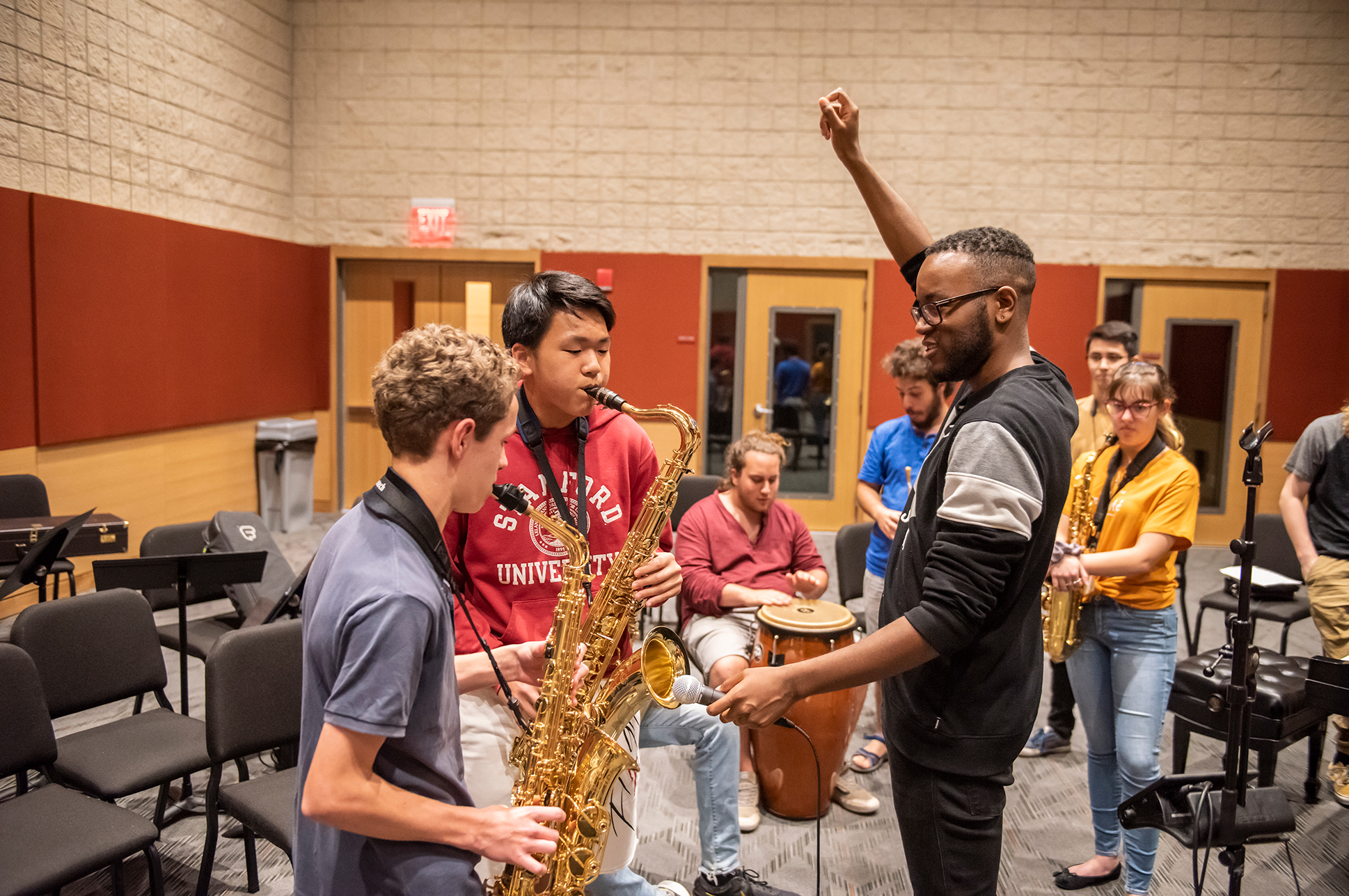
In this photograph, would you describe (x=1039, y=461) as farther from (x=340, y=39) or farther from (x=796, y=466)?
(x=340, y=39)

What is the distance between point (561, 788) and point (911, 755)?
83cm

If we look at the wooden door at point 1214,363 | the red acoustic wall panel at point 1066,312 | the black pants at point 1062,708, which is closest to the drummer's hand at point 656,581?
the black pants at point 1062,708

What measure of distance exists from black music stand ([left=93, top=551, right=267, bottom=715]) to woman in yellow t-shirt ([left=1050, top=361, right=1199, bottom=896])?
3.22 metres

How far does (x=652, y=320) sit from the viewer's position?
8781 millimetres

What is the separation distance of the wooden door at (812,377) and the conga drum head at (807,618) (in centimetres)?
508

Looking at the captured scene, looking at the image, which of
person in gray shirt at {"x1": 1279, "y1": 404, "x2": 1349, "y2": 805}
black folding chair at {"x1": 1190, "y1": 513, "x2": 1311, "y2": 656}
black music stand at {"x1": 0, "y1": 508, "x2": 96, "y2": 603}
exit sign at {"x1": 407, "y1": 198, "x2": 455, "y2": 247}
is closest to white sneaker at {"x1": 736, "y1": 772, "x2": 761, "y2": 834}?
person in gray shirt at {"x1": 1279, "y1": 404, "x2": 1349, "y2": 805}

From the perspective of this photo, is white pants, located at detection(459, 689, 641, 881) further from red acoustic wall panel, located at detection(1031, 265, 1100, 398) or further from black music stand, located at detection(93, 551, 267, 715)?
red acoustic wall panel, located at detection(1031, 265, 1100, 398)

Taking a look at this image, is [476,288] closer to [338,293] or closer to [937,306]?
[338,293]

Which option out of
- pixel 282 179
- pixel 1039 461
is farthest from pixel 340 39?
pixel 1039 461

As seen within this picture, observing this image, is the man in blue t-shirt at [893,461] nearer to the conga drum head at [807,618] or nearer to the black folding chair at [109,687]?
the conga drum head at [807,618]

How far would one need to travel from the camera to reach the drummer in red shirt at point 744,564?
12.4ft

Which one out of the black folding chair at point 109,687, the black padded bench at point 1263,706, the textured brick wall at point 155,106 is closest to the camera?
the black folding chair at point 109,687

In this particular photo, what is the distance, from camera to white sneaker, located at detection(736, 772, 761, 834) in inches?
Result: 140

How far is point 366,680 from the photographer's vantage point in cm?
130
